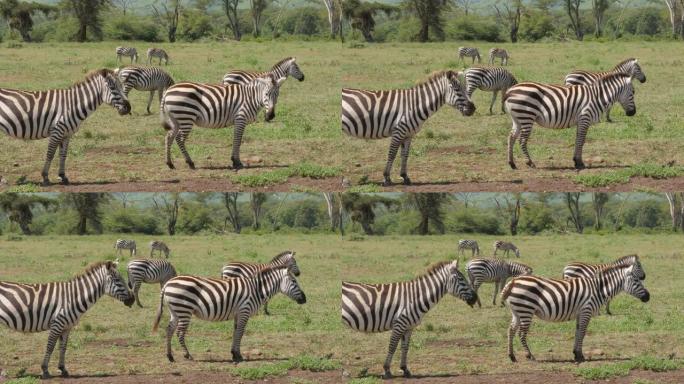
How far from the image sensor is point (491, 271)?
24.2 metres

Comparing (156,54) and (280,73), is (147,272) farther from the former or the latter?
(156,54)

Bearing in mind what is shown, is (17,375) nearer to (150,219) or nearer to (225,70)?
(225,70)

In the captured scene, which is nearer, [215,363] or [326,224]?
[215,363]

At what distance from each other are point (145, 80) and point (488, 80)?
327 inches

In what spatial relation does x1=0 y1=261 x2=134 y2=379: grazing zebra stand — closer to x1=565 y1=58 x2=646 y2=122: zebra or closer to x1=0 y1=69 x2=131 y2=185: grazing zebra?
x1=0 y1=69 x2=131 y2=185: grazing zebra

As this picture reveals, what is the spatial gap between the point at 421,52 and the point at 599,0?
134 ft

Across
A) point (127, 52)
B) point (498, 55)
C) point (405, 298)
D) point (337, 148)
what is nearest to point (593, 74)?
point (337, 148)

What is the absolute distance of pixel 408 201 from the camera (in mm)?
43781

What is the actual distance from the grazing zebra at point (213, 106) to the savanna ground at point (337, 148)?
81 cm

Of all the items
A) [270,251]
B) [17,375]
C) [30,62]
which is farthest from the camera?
[30,62]

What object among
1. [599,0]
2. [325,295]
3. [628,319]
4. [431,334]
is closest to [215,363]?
[431,334]

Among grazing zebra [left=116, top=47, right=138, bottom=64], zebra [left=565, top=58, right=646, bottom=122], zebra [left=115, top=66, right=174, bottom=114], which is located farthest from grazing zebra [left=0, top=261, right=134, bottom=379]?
grazing zebra [left=116, top=47, right=138, bottom=64]

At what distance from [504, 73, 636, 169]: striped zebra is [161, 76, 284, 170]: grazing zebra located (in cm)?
424

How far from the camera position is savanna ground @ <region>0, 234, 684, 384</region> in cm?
1636
